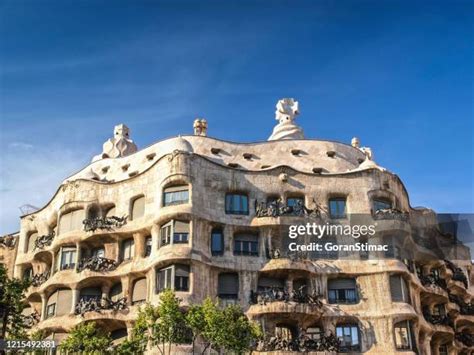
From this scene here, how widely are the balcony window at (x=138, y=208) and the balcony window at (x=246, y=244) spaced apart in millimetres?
6917

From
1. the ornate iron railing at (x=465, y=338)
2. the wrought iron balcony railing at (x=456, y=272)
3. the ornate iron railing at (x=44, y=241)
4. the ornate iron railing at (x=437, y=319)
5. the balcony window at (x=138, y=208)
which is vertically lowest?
the ornate iron railing at (x=465, y=338)

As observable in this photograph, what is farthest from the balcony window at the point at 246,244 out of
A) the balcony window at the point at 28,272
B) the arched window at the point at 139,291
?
the balcony window at the point at 28,272

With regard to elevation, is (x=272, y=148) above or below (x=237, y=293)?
above

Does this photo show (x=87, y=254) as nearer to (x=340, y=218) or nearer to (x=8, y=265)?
(x=8, y=265)

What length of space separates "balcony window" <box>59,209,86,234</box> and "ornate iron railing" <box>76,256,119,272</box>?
116 inches

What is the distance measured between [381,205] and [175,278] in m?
16.4

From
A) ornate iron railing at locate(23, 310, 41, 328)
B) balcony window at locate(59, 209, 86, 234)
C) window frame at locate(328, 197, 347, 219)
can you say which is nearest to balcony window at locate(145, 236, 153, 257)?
balcony window at locate(59, 209, 86, 234)

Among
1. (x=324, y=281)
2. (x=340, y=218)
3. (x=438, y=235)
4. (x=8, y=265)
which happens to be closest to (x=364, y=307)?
(x=324, y=281)

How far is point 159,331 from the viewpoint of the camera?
3378 centimetres

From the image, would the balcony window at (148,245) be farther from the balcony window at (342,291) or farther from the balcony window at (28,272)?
the balcony window at (28,272)

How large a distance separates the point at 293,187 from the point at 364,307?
973cm

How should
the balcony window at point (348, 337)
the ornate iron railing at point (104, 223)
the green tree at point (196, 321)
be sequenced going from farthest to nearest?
1. the ornate iron railing at point (104, 223)
2. the balcony window at point (348, 337)
3. the green tree at point (196, 321)

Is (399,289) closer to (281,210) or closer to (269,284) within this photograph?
(269,284)

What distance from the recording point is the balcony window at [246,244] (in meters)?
43.5
